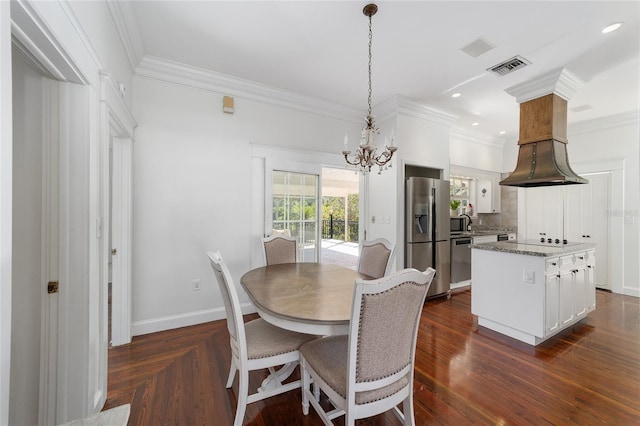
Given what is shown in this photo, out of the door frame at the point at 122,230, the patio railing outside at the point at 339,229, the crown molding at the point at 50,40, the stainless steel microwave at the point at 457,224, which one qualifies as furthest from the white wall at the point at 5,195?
the patio railing outside at the point at 339,229

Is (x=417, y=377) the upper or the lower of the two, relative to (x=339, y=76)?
lower

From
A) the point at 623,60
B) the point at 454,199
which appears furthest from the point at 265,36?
the point at 454,199

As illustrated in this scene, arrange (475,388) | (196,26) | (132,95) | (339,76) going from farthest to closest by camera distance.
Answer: (339,76) → (132,95) → (196,26) → (475,388)

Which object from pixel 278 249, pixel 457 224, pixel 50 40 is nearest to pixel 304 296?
pixel 278 249

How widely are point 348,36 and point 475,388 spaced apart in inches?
118

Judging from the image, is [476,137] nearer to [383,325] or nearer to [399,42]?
[399,42]

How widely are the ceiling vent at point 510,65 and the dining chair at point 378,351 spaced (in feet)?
8.83

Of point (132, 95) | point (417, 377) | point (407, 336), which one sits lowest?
point (417, 377)

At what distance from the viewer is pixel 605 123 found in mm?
4285

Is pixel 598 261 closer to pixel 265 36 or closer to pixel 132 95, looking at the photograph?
pixel 265 36

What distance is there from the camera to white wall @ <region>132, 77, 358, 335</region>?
271 centimetres

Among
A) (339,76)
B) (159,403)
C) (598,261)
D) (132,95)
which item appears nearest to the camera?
(159,403)

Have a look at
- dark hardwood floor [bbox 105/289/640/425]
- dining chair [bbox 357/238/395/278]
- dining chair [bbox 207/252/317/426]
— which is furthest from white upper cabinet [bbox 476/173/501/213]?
dining chair [bbox 207/252/317/426]

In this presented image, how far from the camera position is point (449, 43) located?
8.07ft
